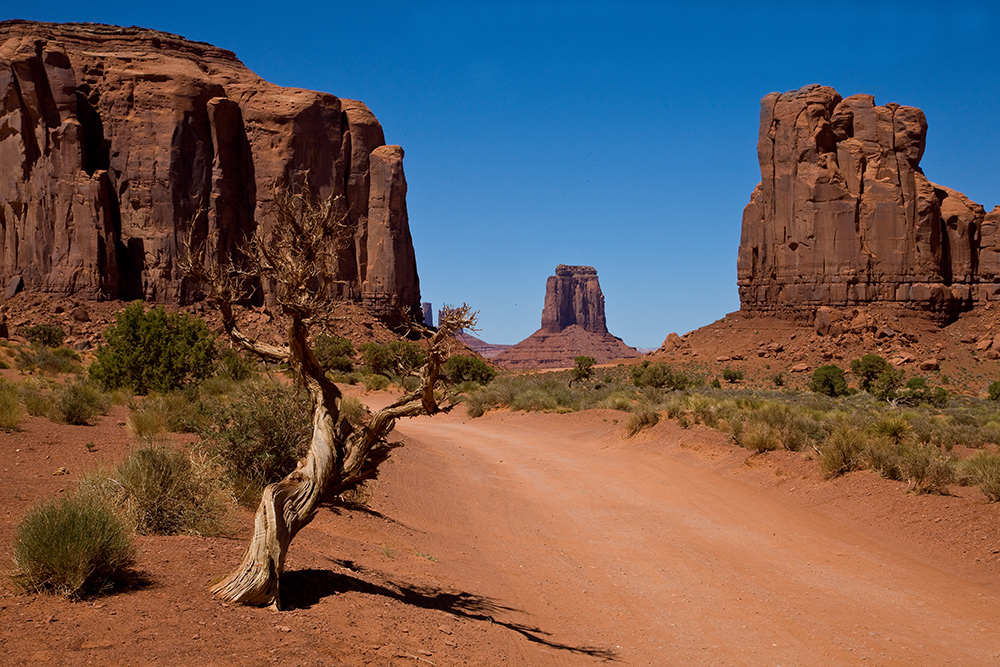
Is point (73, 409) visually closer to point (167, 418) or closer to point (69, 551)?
point (167, 418)

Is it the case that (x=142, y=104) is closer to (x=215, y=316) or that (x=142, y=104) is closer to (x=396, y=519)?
(x=215, y=316)

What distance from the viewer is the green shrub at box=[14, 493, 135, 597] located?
5.13m

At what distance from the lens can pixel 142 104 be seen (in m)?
67.2

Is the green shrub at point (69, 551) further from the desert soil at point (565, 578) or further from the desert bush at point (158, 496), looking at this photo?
the desert bush at point (158, 496)

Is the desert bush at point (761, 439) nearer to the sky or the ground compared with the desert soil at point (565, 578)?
nearer to the sky

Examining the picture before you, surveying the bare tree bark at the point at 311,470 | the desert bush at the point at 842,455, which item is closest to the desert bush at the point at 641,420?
the desert bush at the point at 842,455

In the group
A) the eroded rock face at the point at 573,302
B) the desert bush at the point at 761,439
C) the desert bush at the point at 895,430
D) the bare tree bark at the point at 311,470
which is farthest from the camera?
the eroded rock face at the point at 573,302

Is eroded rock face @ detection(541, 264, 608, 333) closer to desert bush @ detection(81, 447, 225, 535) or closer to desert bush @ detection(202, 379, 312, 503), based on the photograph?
desert bush @ detection(202, 379, 312, 503)

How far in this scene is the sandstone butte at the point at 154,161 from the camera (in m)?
63.7

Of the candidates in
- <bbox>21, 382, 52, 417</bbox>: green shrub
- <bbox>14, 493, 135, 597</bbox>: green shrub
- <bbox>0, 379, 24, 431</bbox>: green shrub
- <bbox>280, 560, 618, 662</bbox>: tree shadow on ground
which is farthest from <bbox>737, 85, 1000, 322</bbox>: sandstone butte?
<bbox>14, 493, 135, 597</bbox>: green shrub

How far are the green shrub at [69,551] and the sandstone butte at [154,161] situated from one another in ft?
184

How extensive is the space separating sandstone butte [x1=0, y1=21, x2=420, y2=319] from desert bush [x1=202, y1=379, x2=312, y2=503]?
51.6 meters

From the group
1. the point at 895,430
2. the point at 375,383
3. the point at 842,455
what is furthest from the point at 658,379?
the point at 842,455

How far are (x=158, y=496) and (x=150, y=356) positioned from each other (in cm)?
1485
